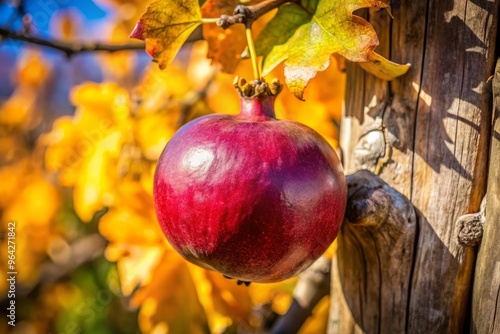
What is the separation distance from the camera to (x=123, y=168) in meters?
1.60

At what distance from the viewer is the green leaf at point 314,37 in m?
0.81

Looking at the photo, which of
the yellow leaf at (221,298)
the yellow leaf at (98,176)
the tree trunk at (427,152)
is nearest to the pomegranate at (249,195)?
the tree trunk at (427,152)

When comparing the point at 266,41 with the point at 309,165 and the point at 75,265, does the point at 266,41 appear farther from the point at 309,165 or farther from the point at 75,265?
the point at 75,265

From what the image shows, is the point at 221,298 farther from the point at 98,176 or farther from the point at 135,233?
the point at 98,176

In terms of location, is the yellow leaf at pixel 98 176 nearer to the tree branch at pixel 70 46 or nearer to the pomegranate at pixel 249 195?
the tree branch at pixel 70 46

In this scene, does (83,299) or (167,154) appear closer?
(167,154)

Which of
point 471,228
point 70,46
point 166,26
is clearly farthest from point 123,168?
point 471,228

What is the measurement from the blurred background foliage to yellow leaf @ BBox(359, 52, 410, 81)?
20 cm

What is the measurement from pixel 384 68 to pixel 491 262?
36 centimetres

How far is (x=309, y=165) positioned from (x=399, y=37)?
0.31m

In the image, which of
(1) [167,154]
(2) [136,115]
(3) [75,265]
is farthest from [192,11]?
(3) [75,265]

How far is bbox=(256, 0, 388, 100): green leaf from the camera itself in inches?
31.7

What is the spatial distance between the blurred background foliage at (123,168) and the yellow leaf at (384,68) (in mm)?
201

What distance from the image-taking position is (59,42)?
5.16ft
